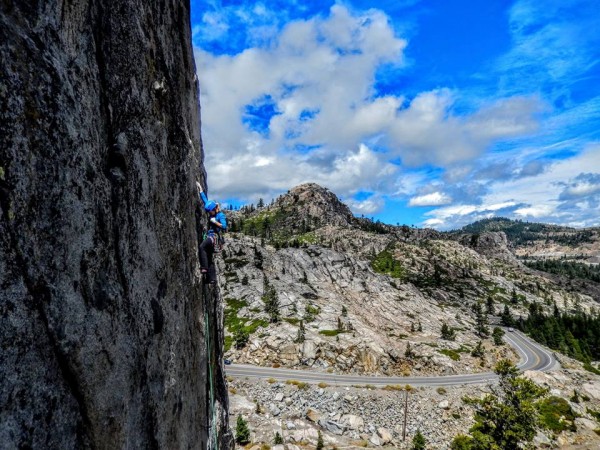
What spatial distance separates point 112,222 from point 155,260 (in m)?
2.14

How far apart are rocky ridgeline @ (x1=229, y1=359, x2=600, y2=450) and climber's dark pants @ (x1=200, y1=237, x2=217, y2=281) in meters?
45.2

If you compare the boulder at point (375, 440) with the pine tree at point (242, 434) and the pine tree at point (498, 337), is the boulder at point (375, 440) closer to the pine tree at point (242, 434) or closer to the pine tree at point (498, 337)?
the pine tree at point (242, 434)

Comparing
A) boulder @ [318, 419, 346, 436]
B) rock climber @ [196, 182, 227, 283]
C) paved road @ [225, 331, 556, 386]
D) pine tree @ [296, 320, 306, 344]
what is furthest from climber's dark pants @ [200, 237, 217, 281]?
pine tree @ [296, 320, 306, 344]

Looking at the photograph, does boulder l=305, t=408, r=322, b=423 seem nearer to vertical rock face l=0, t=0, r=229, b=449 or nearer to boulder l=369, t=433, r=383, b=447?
boulder l=369, t=433, r=383, b=447

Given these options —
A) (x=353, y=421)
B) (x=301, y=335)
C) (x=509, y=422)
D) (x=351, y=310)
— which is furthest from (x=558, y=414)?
(x=351, y=310)

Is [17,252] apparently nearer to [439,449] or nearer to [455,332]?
[439,449]

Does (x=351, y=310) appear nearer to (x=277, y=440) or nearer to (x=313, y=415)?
(x=313, y=415)

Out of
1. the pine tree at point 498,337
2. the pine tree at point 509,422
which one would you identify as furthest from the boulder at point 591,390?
the pine tree at point 509,422

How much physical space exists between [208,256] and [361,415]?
5988 centimetres

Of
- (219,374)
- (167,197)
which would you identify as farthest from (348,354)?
(167,197)

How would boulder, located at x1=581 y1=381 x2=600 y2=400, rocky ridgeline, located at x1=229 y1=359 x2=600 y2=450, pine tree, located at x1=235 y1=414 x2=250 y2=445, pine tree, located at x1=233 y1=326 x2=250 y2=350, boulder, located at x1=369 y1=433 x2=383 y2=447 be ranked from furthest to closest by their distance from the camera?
pine tree, located at x1=233 y1=326 x2=250 y2=350 < boulder, located at x1=581 y1=381 x2=600 y2=400 < rocky ridgeline, located at x1=229 y1=359 x2=600 y2=450 < boulder, located at x1=369 y1=433 x2=383 y2=447 < pine tree, located at x1=235 y1=414 x2=250 y2=445

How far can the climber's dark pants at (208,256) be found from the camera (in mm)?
12836

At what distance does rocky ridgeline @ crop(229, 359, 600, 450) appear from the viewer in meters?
54.8

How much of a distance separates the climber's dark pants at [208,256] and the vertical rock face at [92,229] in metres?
1.41
